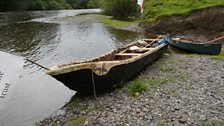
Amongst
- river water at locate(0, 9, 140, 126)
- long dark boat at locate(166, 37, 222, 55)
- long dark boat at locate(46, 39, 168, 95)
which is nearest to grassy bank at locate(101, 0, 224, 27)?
river water at locate(0, 9, 140, 126)

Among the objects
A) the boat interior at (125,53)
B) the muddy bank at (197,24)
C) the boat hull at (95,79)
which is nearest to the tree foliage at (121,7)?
the muddy bank at (197,24)

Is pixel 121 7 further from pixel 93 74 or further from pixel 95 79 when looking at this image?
pixel 93 74

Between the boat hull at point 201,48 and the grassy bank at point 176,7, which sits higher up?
the grassy bank at point 176,7

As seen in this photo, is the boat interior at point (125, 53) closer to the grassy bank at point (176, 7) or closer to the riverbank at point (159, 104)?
the riverbank at point (159, 104)

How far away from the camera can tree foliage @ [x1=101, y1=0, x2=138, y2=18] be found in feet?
204

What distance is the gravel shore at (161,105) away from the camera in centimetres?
873

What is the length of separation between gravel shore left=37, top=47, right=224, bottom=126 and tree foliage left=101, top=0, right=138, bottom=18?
50.0m

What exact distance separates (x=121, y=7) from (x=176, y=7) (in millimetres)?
26299

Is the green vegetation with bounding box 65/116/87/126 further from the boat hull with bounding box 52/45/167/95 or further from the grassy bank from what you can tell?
the grassy bank

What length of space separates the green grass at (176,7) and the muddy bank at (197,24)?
0.83 m

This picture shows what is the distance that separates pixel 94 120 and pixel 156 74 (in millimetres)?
6135

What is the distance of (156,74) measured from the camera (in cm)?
1438

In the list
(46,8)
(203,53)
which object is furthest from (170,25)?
(46,8)

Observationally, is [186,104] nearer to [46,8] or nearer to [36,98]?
[36,98]
